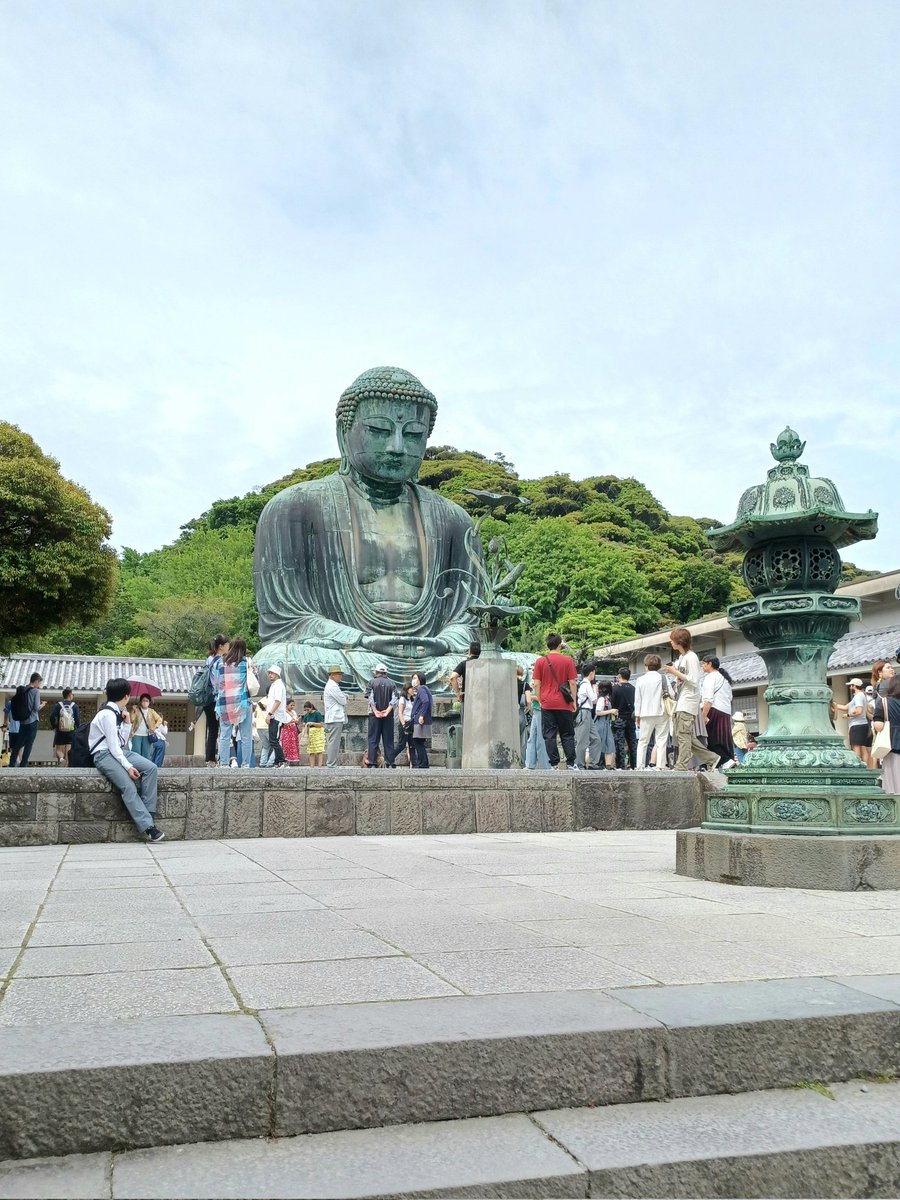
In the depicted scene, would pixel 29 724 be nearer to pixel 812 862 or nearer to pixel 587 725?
pixel 587 725

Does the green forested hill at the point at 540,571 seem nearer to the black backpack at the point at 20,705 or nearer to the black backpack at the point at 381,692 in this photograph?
the black backpack at the point at 20,705

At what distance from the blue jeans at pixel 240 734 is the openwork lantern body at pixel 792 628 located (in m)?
6.17

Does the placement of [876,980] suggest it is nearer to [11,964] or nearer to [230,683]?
[11,964]

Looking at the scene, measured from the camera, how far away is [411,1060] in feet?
7.04

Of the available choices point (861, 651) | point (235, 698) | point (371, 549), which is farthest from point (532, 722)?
point (861, 651)

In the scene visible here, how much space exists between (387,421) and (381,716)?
6.71 meters

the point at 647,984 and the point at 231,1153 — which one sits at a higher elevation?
the point at 647,984

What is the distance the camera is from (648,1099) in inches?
90.4

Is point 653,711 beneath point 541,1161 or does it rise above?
above

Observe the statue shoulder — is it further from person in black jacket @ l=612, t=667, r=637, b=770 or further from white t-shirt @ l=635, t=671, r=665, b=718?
white t-shirt @ l=635, t=671, r=665, b=718

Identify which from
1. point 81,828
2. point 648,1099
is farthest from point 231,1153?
point 81,828

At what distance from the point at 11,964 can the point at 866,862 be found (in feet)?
11.6

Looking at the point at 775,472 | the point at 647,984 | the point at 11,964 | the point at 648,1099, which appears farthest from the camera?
the point at 775,472

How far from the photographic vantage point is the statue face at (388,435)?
16844 mm
